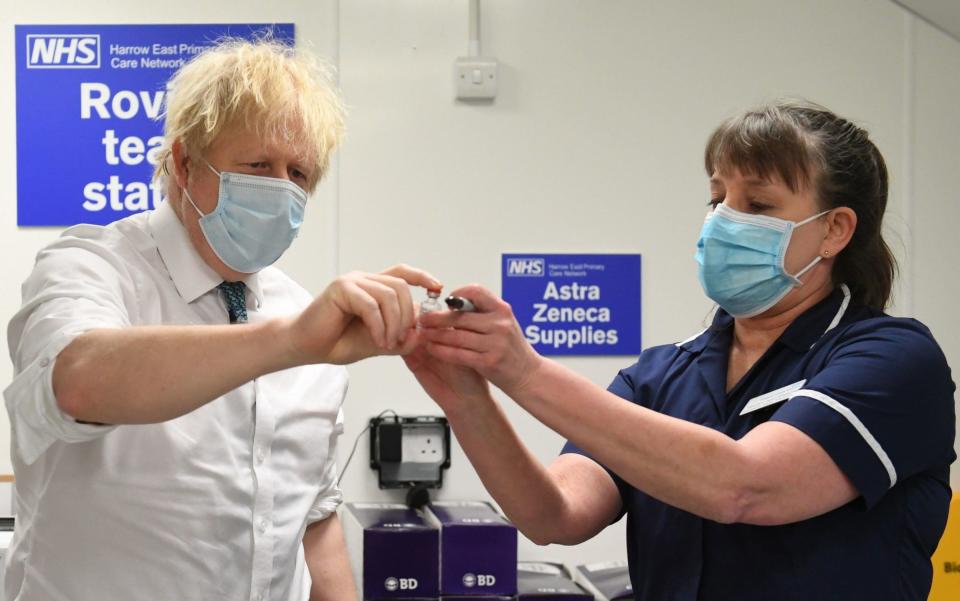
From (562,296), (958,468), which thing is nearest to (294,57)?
(562,296)

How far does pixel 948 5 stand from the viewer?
9.07ft

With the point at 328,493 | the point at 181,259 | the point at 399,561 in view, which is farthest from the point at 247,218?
the point at 399,561

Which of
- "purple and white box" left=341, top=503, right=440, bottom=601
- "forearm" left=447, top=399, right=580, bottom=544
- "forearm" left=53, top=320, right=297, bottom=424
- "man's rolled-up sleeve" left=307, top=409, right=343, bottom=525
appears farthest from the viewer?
"purple and white box" left=341, top=503, right=440, bottom=601

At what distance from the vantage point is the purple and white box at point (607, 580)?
2.36 meters

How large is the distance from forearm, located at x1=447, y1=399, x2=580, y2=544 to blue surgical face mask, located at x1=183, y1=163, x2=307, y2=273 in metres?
0.37

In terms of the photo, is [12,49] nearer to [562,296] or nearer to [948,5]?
[562,296]

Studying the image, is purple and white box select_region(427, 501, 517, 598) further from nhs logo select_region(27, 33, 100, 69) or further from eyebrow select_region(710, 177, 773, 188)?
nhs logo select_region(27, 33, 100, 69)

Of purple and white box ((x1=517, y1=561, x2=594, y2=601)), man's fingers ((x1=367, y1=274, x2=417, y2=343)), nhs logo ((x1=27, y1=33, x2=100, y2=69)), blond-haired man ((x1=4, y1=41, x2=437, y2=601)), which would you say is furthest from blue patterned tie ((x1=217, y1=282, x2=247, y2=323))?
nhs logo ((x1=27, y1=33, x2=100, y2=69))

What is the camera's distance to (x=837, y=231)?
140cm

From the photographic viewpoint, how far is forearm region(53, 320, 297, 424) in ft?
3.41

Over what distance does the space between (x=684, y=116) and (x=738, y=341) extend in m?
1.49

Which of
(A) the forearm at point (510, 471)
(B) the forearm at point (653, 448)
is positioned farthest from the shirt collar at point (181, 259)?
(B) the forearm at point (653, 448)

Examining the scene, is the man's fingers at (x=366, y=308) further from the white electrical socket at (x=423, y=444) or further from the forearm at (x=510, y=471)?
the white electrical socket at (x=423, y=444)

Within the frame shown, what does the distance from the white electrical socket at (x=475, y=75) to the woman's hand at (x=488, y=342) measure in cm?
167
